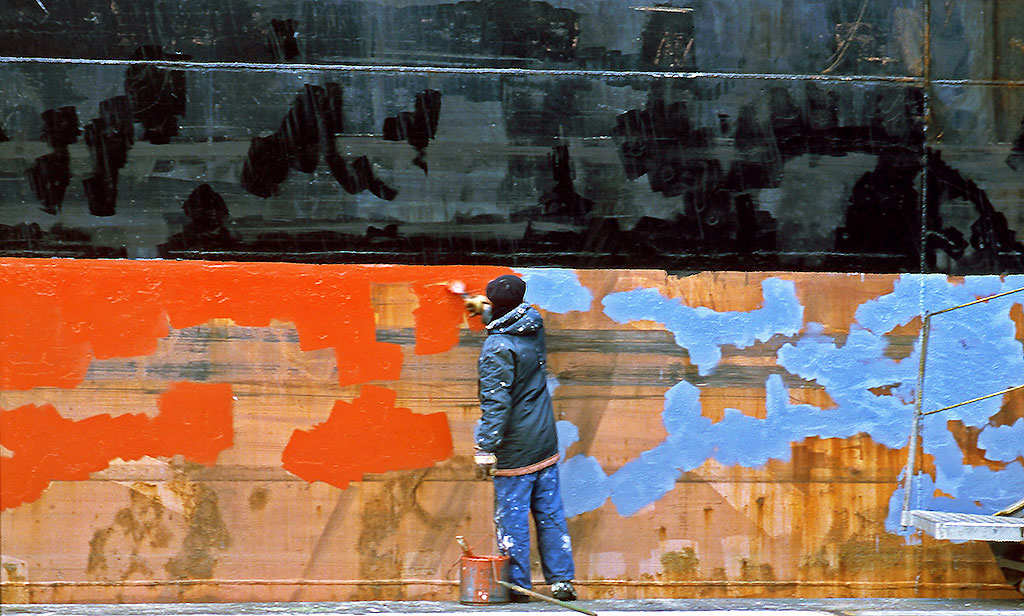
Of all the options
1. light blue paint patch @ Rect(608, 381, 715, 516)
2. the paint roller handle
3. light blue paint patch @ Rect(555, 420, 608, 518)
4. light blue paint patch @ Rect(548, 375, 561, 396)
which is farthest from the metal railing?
the paint roller handle

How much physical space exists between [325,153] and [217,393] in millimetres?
1477

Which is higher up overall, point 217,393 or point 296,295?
point 296,295

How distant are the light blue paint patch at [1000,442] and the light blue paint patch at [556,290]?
251cm

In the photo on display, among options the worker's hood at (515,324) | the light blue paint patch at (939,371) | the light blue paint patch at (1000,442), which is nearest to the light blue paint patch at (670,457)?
the light blue paint patch at (939,371)

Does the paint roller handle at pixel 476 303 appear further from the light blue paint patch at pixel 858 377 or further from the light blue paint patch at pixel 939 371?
the light blue paint patch at pixel 939 371

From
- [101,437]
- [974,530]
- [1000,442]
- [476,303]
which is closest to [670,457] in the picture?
[476,303]

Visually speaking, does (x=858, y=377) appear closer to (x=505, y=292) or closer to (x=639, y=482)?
(x=639, y=482)

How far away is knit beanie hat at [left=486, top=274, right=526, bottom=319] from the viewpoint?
512 cm

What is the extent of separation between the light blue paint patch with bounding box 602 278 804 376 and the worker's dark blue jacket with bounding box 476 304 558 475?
0.68 metres

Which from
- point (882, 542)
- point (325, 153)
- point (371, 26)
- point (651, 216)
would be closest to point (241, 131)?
point (325, 153)

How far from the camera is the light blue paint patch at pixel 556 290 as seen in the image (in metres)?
5.54

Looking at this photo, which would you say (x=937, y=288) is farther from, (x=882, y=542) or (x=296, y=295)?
(x=296, y=295)

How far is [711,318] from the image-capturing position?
5.66 metres

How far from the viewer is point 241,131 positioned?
17.9ft
